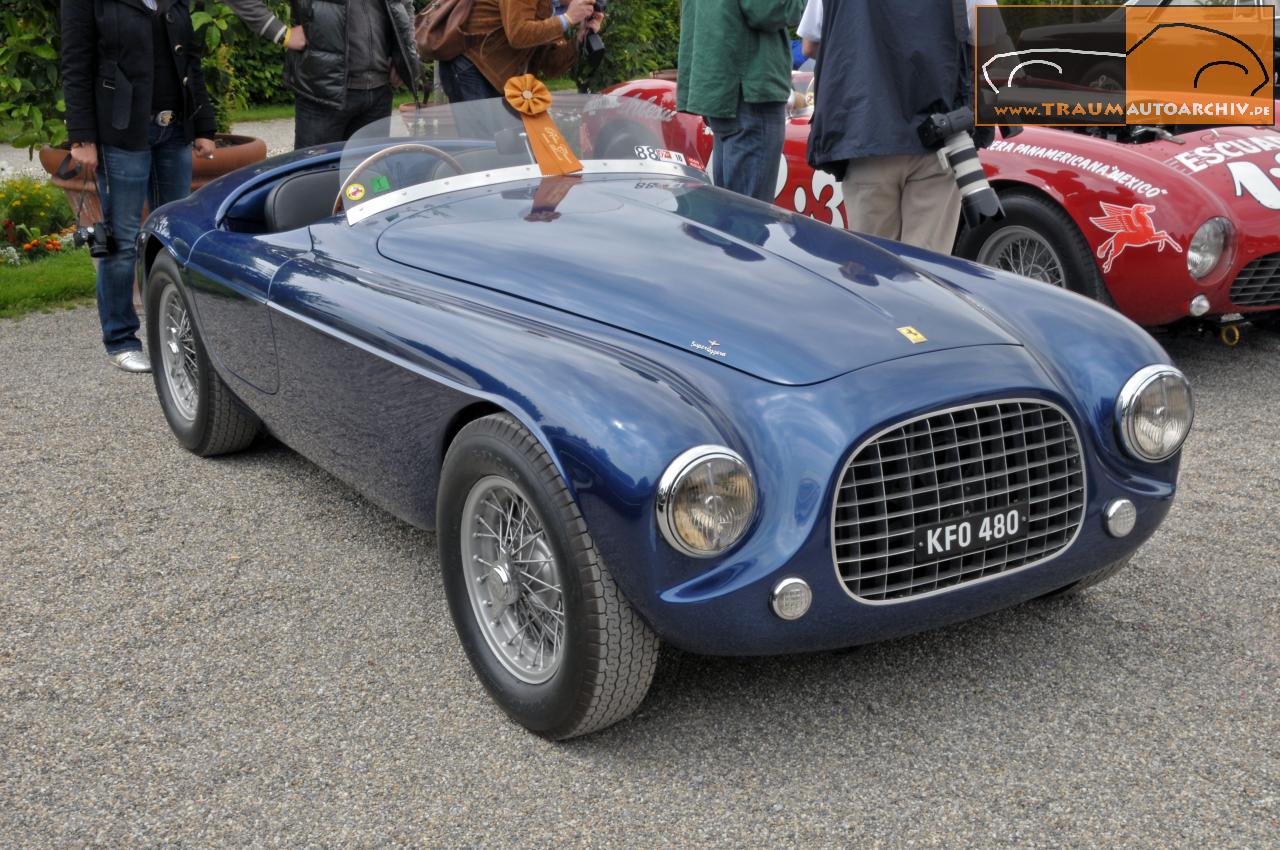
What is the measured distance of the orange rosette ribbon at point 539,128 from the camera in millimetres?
4230

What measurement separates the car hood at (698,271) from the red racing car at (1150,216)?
4.42 feet

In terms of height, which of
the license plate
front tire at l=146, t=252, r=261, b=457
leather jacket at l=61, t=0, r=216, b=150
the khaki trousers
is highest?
leather jacket at l=61, t=0, r=216, b=150

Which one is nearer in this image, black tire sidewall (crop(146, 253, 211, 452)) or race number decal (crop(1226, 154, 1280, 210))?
black tire sidewall (crop(146, 253, 211, 452))

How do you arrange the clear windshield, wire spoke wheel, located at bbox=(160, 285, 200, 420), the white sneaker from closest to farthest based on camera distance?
the clear windshield, wire spoke wheel, located at bbox=(160, 285, 200, 420), the white sneaker

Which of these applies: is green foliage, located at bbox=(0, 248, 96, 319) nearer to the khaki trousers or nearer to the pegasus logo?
the khaki trousers

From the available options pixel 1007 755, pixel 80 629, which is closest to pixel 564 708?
pixel 1007 755

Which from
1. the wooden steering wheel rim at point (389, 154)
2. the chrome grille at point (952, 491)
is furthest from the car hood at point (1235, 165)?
the wooden steering wheel rim at point (389, 154)

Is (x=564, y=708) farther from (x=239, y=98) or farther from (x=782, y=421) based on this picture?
(x=239, y=98)

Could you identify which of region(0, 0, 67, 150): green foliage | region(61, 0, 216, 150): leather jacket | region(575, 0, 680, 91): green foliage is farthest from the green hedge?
region(575, 0, 680, 91): green foliage

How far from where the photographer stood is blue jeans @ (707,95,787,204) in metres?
5.70

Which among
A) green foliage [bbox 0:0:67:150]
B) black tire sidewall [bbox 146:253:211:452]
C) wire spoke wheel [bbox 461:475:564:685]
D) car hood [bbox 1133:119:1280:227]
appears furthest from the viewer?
green foliage [bbox 0:0:67:150]

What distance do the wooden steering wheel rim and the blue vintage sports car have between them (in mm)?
131

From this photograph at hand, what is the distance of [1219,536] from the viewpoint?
13.1ft

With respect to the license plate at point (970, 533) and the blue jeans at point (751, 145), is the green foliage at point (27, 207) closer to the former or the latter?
the blue jeans at point (751, 145)
